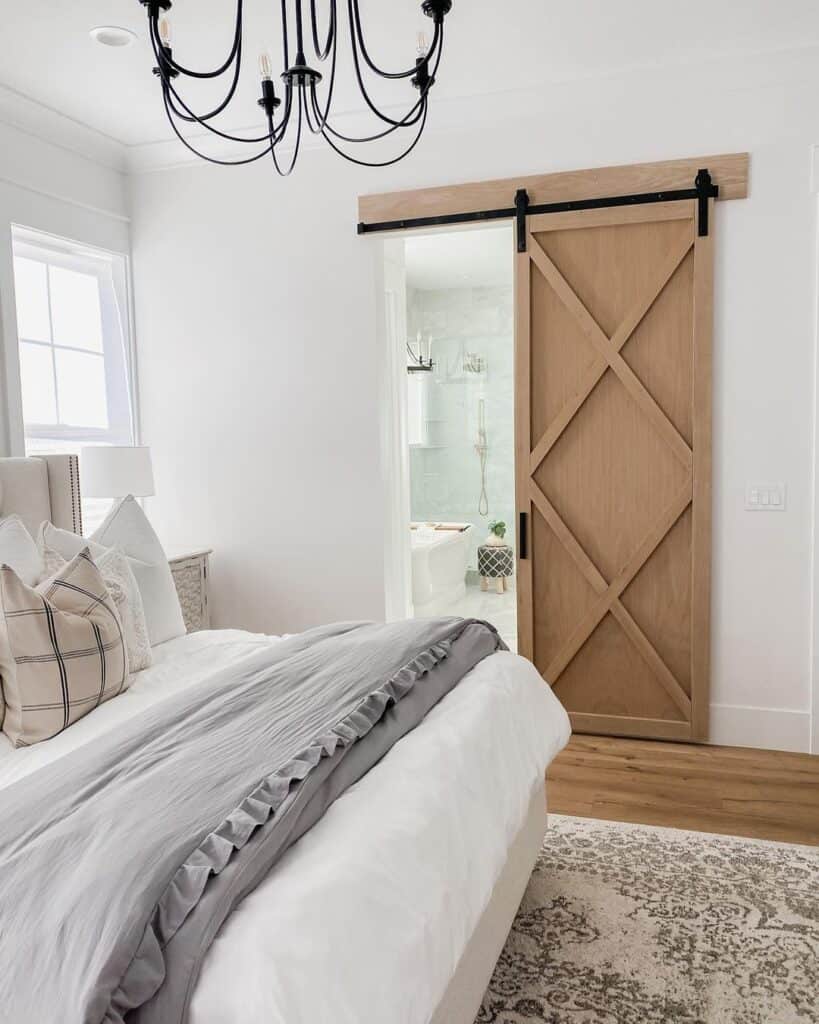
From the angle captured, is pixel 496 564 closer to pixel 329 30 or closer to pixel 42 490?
pixel 42 490

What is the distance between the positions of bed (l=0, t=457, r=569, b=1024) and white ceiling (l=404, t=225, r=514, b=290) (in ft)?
12.3

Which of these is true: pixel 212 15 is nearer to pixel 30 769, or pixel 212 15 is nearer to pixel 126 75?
pixel 126 75

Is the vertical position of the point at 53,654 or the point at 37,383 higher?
the point at 37,383

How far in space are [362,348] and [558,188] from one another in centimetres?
112

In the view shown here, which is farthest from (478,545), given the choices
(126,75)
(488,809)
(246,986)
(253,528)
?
(246,986)

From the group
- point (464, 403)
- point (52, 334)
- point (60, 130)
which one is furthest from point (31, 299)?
point (464, 403)

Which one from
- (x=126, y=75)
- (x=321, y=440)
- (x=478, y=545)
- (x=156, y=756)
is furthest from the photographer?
(x=478, y=545)

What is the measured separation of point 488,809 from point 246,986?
0.75m

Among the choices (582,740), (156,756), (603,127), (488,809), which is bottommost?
(582,740)

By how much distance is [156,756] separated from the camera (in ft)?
5.17

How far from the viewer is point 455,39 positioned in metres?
3.14

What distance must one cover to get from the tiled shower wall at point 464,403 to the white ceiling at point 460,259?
0.68 ft

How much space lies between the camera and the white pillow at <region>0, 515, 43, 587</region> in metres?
2.37

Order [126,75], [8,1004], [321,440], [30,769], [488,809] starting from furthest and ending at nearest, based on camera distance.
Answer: [321,440], [126,75], [30,769], [488,809], [8,1004]
